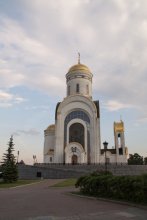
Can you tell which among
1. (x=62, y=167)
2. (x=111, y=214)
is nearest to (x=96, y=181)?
(x=111, y=214)

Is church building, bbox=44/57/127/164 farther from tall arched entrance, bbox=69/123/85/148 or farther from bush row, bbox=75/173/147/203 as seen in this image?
bush row, bbox=75/173/147/203

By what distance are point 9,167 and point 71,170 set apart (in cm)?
1084

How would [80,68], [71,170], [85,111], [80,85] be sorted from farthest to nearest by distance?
[80,68], [80,85], [85,111], [71,170]

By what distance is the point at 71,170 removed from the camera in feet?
123

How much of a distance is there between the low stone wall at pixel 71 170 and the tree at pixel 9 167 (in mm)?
9423

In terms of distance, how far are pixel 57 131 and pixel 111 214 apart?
130 feet

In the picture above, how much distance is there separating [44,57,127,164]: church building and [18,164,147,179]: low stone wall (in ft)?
18.8

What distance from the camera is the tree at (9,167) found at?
29.0 m

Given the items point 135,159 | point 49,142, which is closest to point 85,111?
point 49,142

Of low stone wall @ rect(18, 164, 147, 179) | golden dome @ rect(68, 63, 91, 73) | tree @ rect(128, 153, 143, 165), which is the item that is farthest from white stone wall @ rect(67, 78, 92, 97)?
tree @ rect(128, 153, 143, 165)

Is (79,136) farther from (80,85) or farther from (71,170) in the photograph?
(80,85)

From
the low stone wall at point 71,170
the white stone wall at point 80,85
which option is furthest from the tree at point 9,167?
the white stone wall at point 80,85

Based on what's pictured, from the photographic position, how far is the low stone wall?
36.7 meters

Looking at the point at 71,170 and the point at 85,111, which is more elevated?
the point at 85,111
